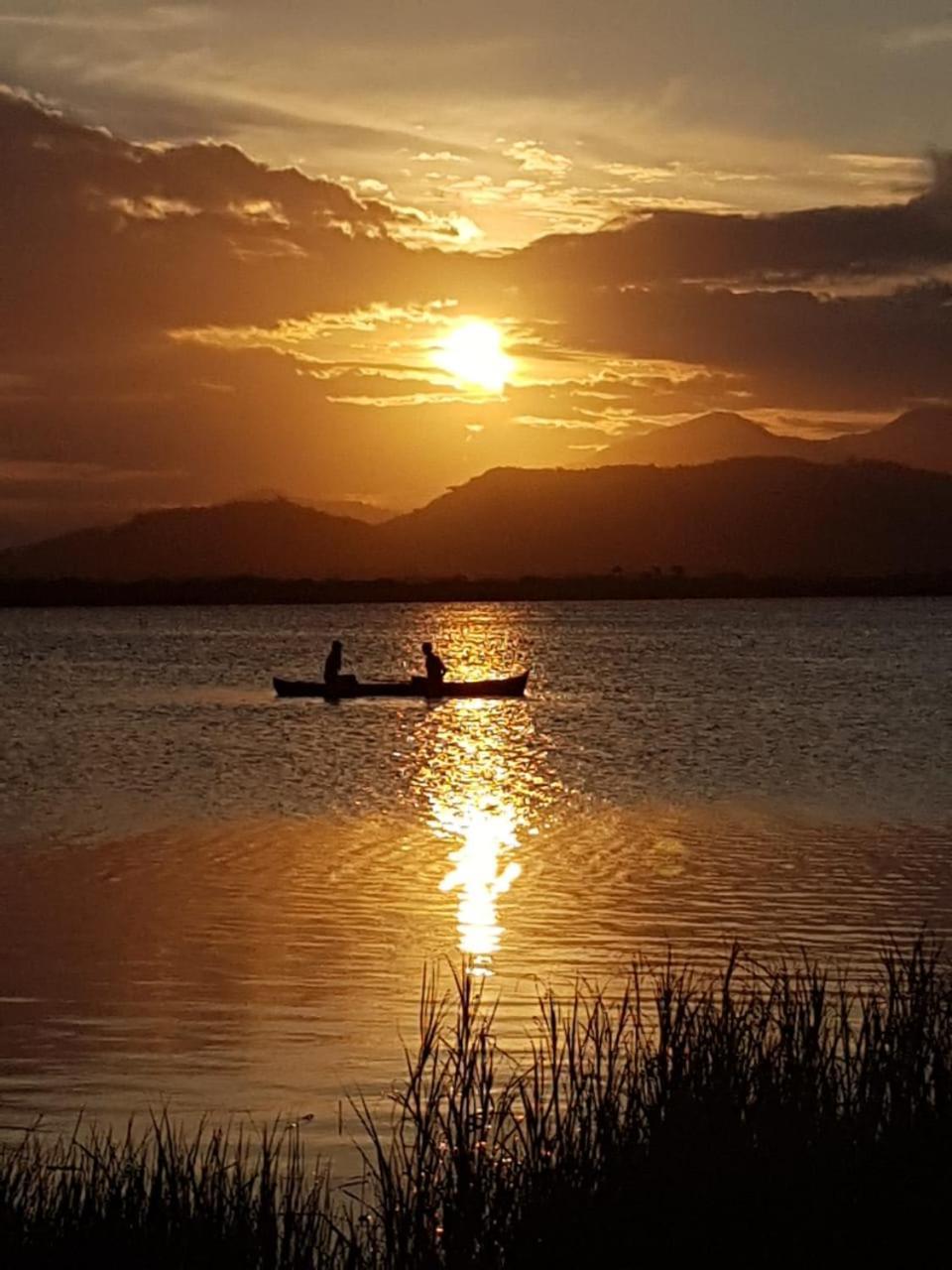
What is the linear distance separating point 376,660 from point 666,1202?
3550 inches

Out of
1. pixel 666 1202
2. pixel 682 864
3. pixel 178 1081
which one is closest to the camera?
pixel 666 1202

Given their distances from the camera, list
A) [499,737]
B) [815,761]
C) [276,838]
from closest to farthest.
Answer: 1. [276,838]
2. [815,761]
3. [499,737]

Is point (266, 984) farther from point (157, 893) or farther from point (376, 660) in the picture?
point (376, 660)

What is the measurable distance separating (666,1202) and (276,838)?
1884 centimetres

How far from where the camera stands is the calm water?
13352mm

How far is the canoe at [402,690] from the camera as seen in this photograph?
2263 inches

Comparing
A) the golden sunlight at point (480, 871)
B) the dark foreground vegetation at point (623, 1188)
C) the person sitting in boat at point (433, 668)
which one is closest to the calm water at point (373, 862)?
the golden sunlight at point (480, 871)

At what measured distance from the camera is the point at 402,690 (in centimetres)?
5881

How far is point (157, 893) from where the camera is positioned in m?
20.4

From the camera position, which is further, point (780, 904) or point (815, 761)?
point (815, 761)

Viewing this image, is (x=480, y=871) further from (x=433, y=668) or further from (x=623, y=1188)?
(x=433, y=668)

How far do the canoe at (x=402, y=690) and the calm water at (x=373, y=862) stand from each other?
0.60 m

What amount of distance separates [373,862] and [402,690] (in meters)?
35.3

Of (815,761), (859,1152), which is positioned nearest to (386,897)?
(859,1152)
